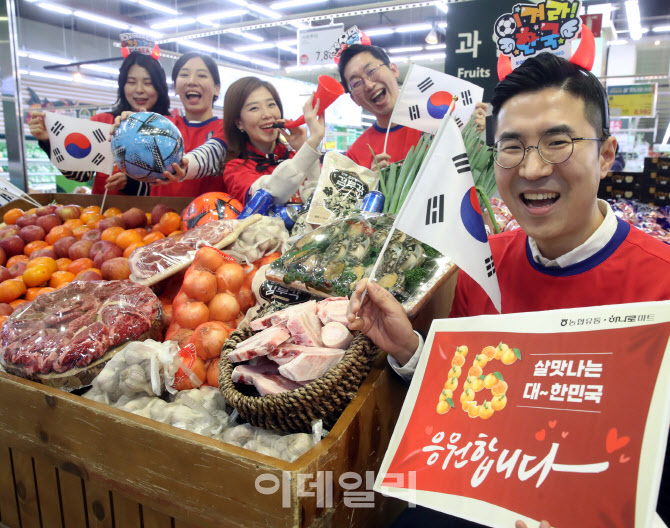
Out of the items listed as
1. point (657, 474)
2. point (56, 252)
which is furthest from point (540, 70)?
point (56, 252)

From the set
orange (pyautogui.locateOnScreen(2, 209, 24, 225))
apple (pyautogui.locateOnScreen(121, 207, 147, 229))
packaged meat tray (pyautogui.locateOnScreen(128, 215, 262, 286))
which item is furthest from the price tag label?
packaged meat tray (pyautogui.locateOnScreen(128, 215, 262, 286))

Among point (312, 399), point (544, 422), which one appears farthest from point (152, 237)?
point (544, 422)

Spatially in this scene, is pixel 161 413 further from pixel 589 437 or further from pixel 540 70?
pixel 540 70

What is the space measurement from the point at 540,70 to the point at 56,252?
2.49 m

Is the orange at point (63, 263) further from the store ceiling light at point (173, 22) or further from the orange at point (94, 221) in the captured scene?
the store ceiling light at point (173, 22)

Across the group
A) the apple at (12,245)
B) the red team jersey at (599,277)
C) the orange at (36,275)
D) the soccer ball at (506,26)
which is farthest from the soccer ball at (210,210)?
the soccer ball at (506,26)

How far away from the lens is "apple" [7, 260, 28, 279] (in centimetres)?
245

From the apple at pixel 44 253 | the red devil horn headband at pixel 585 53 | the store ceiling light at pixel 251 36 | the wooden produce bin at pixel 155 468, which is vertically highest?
the store ceiling light at pixel 251 36

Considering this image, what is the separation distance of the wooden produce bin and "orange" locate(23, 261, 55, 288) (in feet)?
3.04

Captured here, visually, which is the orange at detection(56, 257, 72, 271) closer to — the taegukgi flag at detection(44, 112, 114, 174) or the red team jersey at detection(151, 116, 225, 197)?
the taegukgi flag at detection(44, 112, 114, 174)

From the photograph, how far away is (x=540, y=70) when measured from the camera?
1.14 m

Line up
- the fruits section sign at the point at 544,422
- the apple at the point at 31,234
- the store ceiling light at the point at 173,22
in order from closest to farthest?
1. the fruits section sign at the point at 544,422
2. the apple at the point at 31,234
3. the store ceiling light at the point at 173,22

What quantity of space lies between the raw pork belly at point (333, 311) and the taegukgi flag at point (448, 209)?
0.39 metres

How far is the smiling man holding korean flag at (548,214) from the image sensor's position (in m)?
1.07
